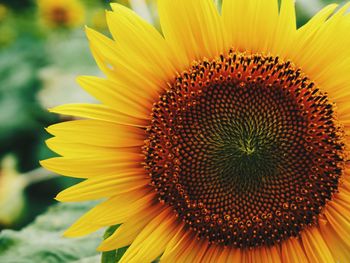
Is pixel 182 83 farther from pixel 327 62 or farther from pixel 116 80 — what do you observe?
pixel 327 62

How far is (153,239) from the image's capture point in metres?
2.16

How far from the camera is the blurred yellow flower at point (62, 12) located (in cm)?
509

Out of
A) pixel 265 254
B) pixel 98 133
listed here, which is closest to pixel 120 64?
pixel 98 133

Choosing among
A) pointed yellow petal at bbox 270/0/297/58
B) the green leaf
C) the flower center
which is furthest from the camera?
the green leaf

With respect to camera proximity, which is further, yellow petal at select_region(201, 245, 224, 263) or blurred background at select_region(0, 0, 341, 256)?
blurred background at select_region(0, 0, 341, 256)

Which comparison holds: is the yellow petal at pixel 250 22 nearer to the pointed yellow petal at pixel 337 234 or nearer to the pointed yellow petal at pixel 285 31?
the pointed yellow petal at pixel 285 31

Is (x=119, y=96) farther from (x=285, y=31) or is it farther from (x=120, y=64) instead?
(x=285, y=31)

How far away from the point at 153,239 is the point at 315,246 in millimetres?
590

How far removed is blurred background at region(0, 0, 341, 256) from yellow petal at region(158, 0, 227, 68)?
0.97m

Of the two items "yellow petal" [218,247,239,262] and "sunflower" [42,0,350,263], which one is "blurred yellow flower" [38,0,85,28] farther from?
"yellow petal" [218,247,239,262]

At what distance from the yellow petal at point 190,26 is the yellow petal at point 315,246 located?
2.48ft

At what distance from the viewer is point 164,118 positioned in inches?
86.6

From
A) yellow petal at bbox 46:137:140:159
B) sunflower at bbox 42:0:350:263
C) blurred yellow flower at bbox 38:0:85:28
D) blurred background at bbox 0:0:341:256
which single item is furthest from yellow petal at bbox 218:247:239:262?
blurred yellow flower at bbox 38:0:85:28

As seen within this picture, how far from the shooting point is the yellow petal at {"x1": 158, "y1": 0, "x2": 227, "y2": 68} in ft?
6.81
